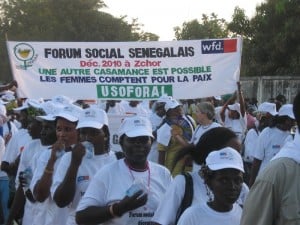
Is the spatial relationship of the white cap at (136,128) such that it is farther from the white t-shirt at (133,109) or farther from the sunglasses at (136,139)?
the white t-shirt at (133,109)

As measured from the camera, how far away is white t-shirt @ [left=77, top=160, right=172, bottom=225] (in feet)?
13.0

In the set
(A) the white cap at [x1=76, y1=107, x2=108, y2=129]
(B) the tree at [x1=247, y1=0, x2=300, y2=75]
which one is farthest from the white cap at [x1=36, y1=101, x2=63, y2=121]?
(B) the tree at [x1=247, y1=0, x2=300, y2=75]

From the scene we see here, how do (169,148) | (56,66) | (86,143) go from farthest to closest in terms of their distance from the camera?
(56,66) → (169,148) → (86,143)

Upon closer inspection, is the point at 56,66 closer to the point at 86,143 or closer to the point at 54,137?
the point at 54,137

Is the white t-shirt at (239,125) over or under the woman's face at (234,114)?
under

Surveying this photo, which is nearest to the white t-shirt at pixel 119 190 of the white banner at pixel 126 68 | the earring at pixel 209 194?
the earring at pixel 209 194

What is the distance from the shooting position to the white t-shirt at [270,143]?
23.9 feet

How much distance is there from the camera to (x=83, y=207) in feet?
13.0

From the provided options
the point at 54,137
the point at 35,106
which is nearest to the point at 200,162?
the point at 54,137

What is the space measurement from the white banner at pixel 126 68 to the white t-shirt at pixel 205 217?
6922mm

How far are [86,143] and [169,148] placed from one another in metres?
3.26

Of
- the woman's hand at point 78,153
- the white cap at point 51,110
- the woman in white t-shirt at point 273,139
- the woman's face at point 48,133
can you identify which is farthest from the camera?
the woman in white t-shirt at point 273,139

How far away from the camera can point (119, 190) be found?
3984 millimetres

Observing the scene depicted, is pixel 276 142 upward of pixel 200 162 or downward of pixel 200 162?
downward
